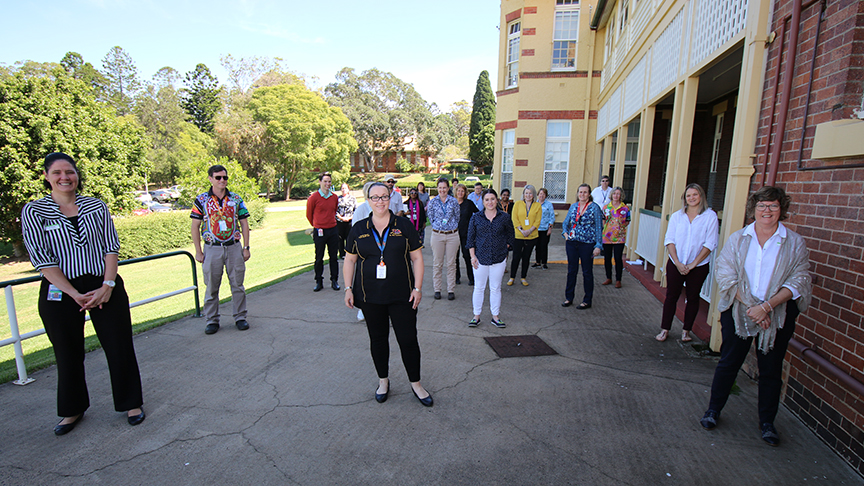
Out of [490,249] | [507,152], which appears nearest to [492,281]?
[490,249]

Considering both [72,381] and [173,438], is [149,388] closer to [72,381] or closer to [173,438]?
[72,381]

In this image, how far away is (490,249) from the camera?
532cm

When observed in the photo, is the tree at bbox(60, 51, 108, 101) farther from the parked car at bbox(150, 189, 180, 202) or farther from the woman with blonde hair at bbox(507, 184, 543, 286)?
the woman with blonde hair at bbox(507, 184, 543, 286)

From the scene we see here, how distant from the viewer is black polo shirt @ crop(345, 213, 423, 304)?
3393mm

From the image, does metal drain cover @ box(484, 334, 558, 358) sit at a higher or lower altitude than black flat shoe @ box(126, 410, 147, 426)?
lower

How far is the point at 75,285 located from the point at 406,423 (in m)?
2.67

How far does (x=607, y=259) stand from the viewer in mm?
7789

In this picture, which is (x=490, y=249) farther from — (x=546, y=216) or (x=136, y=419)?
(x=546, y=216)

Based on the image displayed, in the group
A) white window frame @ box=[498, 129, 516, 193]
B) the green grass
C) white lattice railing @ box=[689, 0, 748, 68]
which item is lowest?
the green grass

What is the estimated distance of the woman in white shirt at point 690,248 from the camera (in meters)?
4.55

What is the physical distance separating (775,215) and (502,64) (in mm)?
15858

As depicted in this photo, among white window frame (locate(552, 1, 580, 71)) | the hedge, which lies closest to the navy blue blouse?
white window frame (locate(552, 1, 580, 71))

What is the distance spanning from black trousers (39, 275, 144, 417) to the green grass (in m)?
1.50

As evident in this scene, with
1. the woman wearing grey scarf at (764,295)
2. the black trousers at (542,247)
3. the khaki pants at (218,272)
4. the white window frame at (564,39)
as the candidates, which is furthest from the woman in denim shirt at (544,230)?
the white window frame at (564,39)
